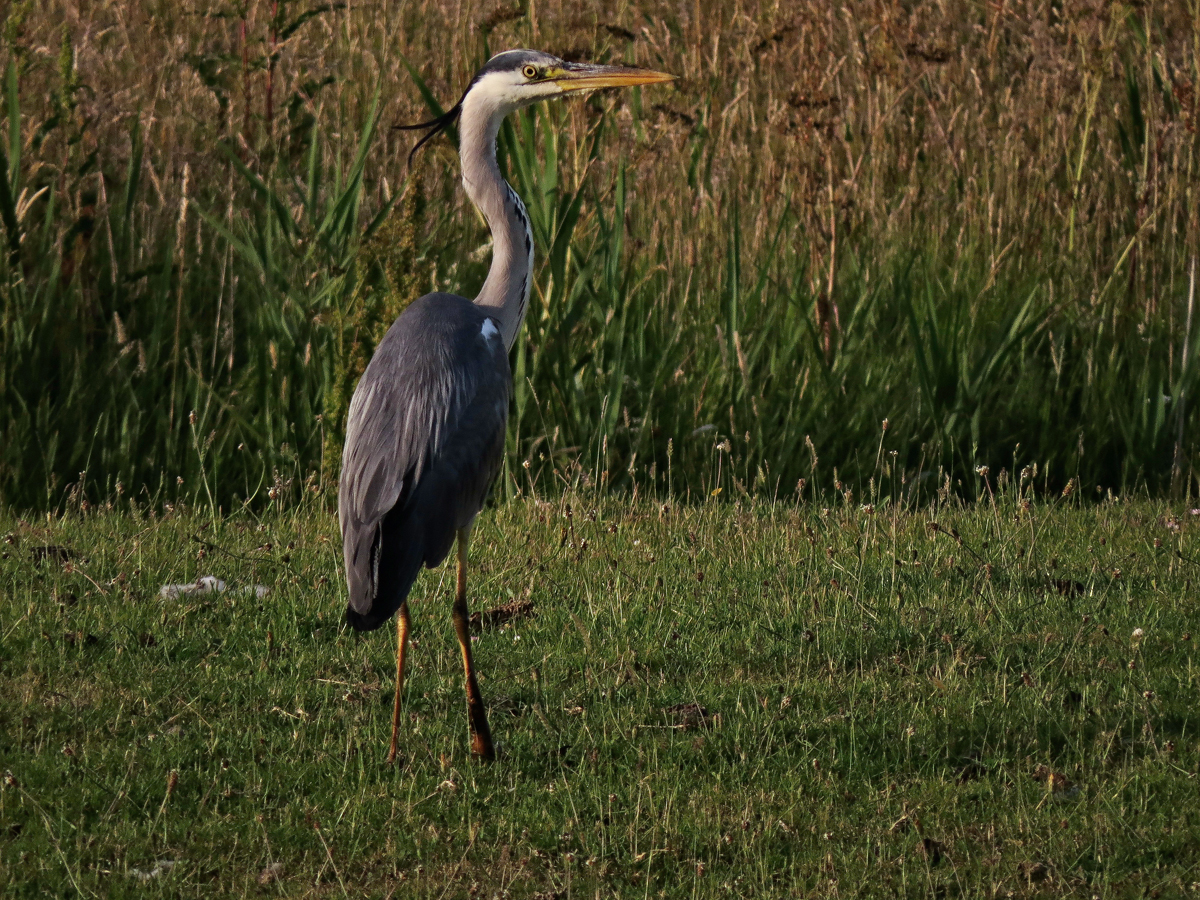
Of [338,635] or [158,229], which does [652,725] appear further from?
[158,229]

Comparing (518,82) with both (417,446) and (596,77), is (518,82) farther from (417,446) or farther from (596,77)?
(417,446)

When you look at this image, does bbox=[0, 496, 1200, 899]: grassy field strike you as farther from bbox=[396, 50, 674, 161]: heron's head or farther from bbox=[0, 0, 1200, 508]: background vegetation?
bbox=[396, 50, 674, 161]: heron's head

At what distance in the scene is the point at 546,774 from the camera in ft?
13.0

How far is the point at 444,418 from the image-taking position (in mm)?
4332

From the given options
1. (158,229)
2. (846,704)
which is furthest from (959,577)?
(158,229)

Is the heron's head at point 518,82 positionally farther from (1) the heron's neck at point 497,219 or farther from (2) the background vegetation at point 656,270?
(2) the background vegetation at point 656,270

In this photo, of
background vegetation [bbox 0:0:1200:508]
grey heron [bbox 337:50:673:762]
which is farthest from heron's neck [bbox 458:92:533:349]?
background vegetation [bbox 0:0:1200:508]

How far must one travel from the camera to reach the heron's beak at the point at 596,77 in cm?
537

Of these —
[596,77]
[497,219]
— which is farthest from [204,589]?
[596,77]

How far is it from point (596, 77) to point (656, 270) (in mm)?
2228

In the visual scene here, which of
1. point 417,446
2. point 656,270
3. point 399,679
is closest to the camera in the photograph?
point 399,679

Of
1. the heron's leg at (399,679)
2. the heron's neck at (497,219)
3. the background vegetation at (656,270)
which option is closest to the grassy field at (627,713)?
the heron's leg at (399,679)

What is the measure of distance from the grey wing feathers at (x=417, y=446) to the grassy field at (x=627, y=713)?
0.54m

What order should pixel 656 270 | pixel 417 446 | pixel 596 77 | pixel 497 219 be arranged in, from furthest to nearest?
pixel 656 270 < pixel 596 77 < pixel 497 219 < pixel 417 446
